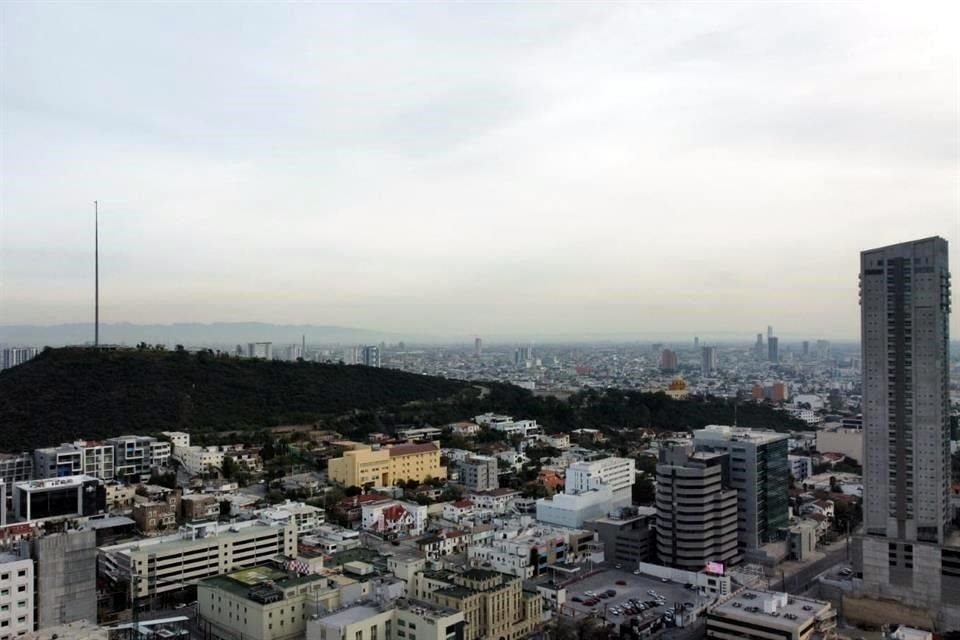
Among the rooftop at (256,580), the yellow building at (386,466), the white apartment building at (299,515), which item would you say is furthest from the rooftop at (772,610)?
the yellow building at (386,466)

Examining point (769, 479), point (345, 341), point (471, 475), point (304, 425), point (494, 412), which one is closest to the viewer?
point (769, 479)

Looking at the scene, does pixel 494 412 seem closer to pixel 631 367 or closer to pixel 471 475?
pixel 471 475

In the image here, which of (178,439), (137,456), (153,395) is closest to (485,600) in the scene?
(137,456)

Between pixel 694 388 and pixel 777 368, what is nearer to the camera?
pixel 694 388

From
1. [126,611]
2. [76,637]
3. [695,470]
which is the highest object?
[695,470]

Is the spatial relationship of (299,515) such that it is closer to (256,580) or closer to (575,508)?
(256,580)

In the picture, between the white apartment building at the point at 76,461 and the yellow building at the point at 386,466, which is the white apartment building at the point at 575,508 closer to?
the yellow building at the point at 386,466

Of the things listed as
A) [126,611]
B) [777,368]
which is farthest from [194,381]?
[777,368]
